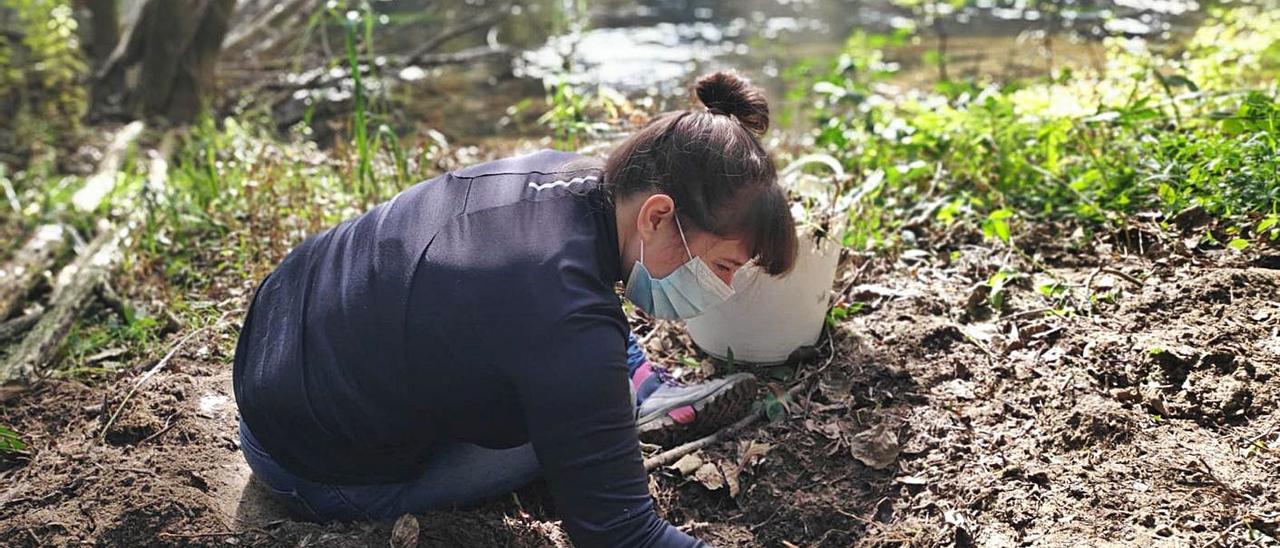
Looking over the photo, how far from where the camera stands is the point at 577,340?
1.80m

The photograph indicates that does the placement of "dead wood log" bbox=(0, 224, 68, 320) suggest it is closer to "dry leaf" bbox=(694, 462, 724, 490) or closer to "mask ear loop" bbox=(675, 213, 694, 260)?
"dry leaf" bbox=(694, 462, 724, 490)

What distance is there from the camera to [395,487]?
2.32 metres

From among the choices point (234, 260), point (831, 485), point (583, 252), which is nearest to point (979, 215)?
point (831, 485)

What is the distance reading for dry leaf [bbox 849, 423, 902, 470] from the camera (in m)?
2.48

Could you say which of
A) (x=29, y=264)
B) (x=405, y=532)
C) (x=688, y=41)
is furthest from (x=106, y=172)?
(x=688, y=41)

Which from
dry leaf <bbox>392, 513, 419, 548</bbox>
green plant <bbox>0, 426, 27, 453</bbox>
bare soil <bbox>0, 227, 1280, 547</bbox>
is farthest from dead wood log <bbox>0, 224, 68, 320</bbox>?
dry leaf <bbox>392, 513, 419, 548</bbox>

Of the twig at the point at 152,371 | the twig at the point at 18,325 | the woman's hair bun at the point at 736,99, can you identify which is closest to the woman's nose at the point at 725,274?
the woman's hair bun at the point at 736,99

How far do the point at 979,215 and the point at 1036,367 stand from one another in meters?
0.83

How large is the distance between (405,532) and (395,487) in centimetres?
13

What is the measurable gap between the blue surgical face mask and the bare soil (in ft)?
1.82

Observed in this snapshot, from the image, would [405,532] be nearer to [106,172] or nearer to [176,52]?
[106,172]

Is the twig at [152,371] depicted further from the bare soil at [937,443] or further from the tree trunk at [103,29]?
the tree trunk at [103,29]

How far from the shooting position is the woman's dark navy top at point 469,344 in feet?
5.95

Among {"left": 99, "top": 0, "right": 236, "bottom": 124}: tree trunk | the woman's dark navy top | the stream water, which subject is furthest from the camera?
the stream water
